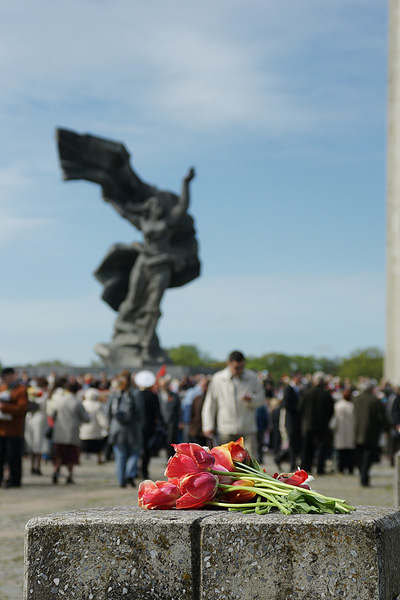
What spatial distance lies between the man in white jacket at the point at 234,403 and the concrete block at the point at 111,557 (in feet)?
24.3

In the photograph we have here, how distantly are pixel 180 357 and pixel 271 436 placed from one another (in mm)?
118314

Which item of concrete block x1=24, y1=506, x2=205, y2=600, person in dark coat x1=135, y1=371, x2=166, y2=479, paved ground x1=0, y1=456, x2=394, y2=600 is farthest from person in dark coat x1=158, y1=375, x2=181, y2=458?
concrete block x1=24, y1=506, x2=205, y2=600

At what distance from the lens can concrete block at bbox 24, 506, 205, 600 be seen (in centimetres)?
272

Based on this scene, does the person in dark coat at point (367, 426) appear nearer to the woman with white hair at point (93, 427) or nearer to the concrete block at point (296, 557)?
the woman with white hair at point (93, 427)

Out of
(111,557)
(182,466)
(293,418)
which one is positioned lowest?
(111,557)

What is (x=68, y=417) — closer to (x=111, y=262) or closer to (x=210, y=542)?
(x=210, y=542)

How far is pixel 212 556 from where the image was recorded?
8.84 feet

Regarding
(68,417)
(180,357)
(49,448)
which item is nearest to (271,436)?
(49,448)

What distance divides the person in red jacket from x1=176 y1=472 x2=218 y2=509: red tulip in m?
12.3

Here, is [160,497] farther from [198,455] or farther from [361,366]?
[361,366]

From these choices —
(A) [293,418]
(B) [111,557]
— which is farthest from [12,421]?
(B) [111,557]

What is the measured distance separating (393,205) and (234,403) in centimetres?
4052

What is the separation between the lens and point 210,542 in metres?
2.69

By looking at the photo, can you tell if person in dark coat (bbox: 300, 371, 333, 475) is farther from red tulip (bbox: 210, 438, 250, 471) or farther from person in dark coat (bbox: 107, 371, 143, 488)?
red tulip (bbox: 210, 438, 250, 471)
